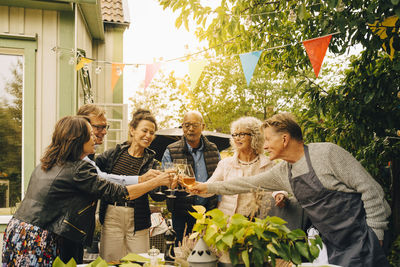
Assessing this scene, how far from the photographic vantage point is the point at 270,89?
1847cm

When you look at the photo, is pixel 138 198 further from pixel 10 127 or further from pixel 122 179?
pixel 10 127

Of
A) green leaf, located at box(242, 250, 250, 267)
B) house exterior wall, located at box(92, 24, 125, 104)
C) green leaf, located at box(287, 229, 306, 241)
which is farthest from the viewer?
house exterior wall, located at box(92, 24, 125, 104)

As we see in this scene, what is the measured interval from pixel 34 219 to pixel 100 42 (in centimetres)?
608

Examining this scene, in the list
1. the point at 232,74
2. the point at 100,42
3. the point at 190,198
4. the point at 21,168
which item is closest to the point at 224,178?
the point at 190,198

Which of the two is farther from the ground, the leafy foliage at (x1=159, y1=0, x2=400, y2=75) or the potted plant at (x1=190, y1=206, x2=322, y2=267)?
the leafy foliage at (x1=159, y1=0, x2=400, y2=75)

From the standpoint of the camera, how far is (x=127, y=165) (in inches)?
116

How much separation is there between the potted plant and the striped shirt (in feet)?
4.96

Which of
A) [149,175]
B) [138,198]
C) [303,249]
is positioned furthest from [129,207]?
[303,249]

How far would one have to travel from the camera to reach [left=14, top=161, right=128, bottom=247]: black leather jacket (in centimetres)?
200

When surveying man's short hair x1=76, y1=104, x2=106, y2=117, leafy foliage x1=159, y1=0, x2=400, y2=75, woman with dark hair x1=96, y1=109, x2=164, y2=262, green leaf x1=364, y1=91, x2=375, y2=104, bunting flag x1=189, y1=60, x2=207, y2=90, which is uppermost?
leafy foliage x1=159, y1=0, x2=400, y2=75

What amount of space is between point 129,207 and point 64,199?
2.69ft

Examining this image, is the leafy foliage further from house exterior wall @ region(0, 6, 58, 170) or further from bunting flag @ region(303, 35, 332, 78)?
house exterior wall @ region(0, 6, 58, 170)

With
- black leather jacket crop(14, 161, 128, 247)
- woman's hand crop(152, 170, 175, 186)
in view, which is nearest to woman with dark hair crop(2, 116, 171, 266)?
black leather jacket crop(14, 161, 128, 247)

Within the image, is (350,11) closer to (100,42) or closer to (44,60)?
(44,60)
